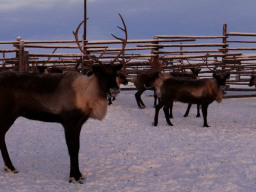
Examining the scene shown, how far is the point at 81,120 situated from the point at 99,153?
1423mm

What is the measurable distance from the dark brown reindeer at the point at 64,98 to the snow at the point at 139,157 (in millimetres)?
469

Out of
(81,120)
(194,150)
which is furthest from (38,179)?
(194,150)

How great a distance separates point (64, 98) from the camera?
3963mm

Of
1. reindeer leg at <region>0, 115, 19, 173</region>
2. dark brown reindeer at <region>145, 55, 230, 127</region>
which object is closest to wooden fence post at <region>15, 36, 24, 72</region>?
dark brown reindeer at <region>145, 55, 230, 127</region>

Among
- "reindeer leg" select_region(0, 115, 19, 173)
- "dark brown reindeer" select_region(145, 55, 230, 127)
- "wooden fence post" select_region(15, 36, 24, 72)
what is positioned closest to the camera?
"reindeer leg" select_region(0, 115, 19, 173)

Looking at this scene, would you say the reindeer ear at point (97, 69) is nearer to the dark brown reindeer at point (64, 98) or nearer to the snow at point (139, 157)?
the dark brown reindeer at point (64, 98)

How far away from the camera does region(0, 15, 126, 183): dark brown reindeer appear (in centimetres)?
392

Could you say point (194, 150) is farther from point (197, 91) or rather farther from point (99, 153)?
point (197, 91)

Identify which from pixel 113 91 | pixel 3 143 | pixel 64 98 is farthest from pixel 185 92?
pixel 3 143

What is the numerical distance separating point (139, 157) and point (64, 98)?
157 cm

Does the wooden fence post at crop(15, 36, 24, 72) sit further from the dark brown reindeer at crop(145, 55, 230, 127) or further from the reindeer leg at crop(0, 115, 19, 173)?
the reindeer leg at crop(0, 115, 19, 173)

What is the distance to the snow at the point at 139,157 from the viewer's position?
388 cm

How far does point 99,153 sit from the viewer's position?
5246 millimetres

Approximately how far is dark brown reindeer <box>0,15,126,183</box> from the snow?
18.5 inches
